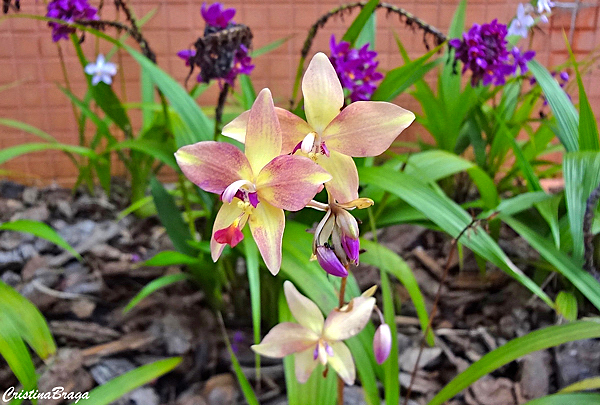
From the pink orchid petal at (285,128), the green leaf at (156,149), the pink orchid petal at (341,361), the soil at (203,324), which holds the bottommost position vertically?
the soil at (203,324)

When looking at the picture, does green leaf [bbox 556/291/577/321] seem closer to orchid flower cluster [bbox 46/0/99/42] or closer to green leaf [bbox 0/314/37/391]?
green leaf [bbox 0/314/37/391]

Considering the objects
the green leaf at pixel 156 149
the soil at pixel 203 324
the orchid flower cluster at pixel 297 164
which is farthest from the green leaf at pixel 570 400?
the green leaf at pixel 156 149

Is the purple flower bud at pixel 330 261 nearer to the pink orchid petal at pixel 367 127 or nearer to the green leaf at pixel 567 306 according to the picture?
the pink orchid petal at pixel 367 127

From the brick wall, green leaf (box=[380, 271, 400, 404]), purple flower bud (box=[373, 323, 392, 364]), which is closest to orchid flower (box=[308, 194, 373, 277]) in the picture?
purple flower bud (box=[373, 323, 392, 364])

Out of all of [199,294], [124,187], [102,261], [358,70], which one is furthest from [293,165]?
[124,187]

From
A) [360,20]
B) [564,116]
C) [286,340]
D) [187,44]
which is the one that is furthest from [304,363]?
[187,44]

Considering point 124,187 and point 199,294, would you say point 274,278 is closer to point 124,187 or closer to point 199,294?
point 199,294
